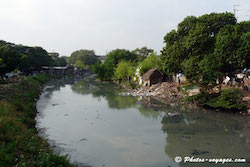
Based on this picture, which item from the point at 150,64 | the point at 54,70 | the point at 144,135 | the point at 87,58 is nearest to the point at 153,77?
the point at 150,64

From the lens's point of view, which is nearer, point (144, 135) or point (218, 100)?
point (144, 135)

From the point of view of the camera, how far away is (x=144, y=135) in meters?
13.6

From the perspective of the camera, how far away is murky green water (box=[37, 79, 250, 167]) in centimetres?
1055

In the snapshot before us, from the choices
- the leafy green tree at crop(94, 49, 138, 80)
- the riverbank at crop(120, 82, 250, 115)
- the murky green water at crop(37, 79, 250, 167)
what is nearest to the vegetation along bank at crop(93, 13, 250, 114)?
the riverbank at crop(120, 82, 250, 115)

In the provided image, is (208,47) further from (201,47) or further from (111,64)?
(111,64)

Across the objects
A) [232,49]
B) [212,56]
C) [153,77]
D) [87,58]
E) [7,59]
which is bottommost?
[153,77]

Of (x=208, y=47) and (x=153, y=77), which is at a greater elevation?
(x=208, y=47)

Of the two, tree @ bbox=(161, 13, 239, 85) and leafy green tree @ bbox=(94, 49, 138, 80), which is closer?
tree @ bbox=(161, 13, 239, 85)

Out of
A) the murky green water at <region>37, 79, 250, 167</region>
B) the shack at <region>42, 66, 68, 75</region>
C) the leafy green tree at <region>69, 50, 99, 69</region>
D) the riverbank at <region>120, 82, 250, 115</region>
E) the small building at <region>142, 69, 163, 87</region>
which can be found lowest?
the murky green water at <region>37, 79, 250, 167</region>

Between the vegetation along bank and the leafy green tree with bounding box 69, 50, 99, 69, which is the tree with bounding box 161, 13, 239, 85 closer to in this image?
the vegetation along bank

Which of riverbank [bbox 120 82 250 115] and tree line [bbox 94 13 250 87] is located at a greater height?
tree line [bbox 94 13 250 87]

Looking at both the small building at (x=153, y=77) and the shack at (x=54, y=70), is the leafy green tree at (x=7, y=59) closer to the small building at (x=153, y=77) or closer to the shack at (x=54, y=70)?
the small building at (x=153, y=77)

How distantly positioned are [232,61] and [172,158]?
35.1 feet

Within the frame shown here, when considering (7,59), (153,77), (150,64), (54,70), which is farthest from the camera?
(54,70)
